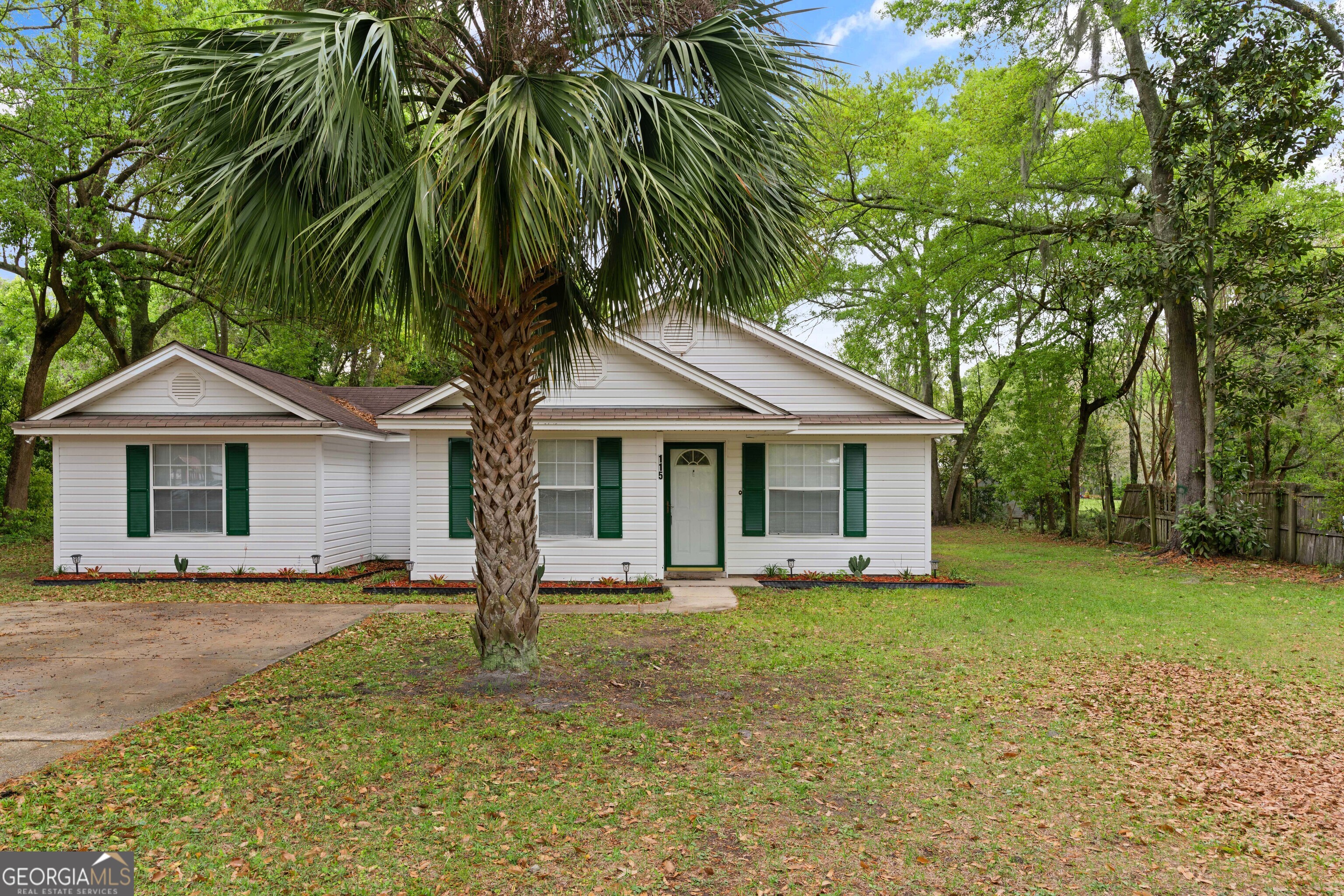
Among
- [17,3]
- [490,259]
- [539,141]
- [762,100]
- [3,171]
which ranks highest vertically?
[17,3]

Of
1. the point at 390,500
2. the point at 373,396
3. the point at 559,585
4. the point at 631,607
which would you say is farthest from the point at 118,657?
the point at 373,396

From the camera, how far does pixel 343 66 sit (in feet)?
16.2

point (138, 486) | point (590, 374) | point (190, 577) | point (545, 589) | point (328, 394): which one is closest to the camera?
point (545, 589)

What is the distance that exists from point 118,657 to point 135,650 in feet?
1.11

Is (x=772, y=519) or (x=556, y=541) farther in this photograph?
(x=772, y=519)

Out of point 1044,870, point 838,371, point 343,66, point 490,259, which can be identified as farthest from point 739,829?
point 838,371

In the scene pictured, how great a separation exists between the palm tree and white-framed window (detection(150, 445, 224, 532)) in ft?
26.6

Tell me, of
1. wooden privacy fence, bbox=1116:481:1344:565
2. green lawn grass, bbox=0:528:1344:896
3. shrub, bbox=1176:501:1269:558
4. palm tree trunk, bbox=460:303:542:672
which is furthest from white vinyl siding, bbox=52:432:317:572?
wooden privacy fence, bbox=1116:481:1344:565

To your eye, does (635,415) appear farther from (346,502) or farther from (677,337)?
(346,502)

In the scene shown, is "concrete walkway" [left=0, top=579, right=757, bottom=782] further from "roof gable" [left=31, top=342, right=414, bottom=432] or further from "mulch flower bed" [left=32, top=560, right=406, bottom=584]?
"roof gable" [left=31, top=342, right=414, bottom=432]

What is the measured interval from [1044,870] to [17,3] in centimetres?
2140

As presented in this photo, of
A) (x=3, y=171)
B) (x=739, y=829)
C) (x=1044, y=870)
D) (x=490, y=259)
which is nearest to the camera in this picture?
(x=1044, y=870)

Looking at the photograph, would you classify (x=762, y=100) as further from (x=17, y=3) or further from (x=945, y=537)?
(x=945, y=537)

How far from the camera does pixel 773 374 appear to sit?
1351cm
